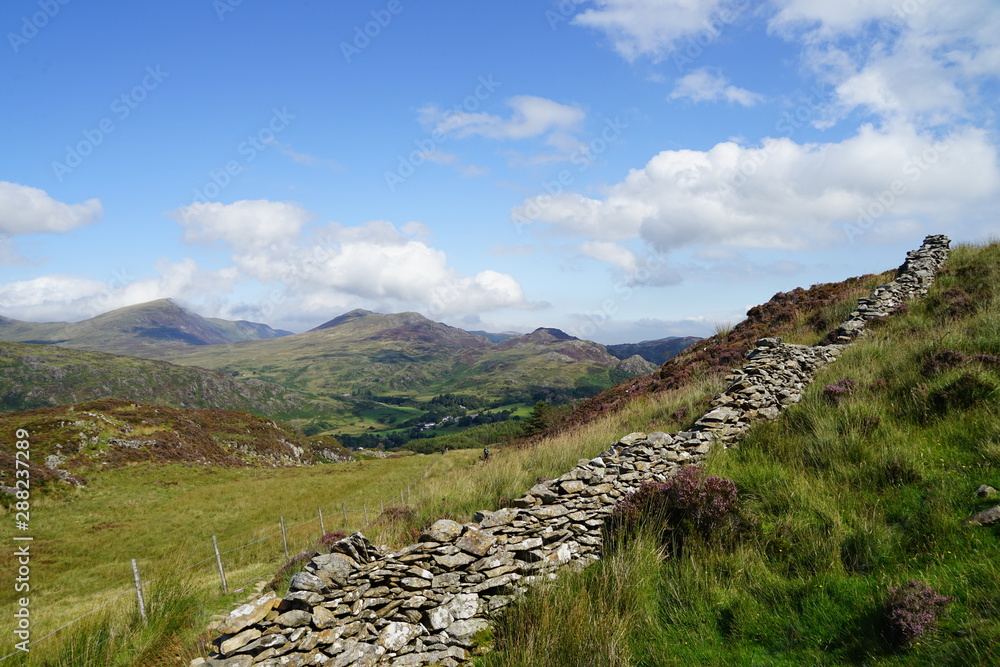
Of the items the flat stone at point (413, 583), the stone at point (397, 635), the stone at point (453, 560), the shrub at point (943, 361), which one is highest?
the shrub at point (943, 361)

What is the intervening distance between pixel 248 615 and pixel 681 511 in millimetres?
6345

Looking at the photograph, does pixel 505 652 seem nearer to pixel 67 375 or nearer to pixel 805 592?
pixel 805 592

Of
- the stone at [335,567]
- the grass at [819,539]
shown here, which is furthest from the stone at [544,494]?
the stone at [335,567]

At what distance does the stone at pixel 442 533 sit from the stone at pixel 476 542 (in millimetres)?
175

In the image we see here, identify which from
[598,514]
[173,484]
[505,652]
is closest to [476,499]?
[598,514]

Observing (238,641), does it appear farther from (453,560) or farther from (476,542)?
(476,542)

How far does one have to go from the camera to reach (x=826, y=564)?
537 centimetres

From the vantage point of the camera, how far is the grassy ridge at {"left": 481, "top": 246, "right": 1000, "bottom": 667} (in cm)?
439

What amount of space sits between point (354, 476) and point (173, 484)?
540 inches

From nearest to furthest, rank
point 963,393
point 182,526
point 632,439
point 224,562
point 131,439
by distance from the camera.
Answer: point 963,393 → point 632,439 → point 224,562 → point 182,526 → point 131,439

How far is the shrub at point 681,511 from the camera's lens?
21.9 feet

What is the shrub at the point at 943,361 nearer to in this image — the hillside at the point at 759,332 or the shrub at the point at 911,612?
the hillside at the point at 759,332

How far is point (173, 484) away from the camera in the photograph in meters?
35.3

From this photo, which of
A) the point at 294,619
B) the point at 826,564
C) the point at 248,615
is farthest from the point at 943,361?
the point at 248,615
